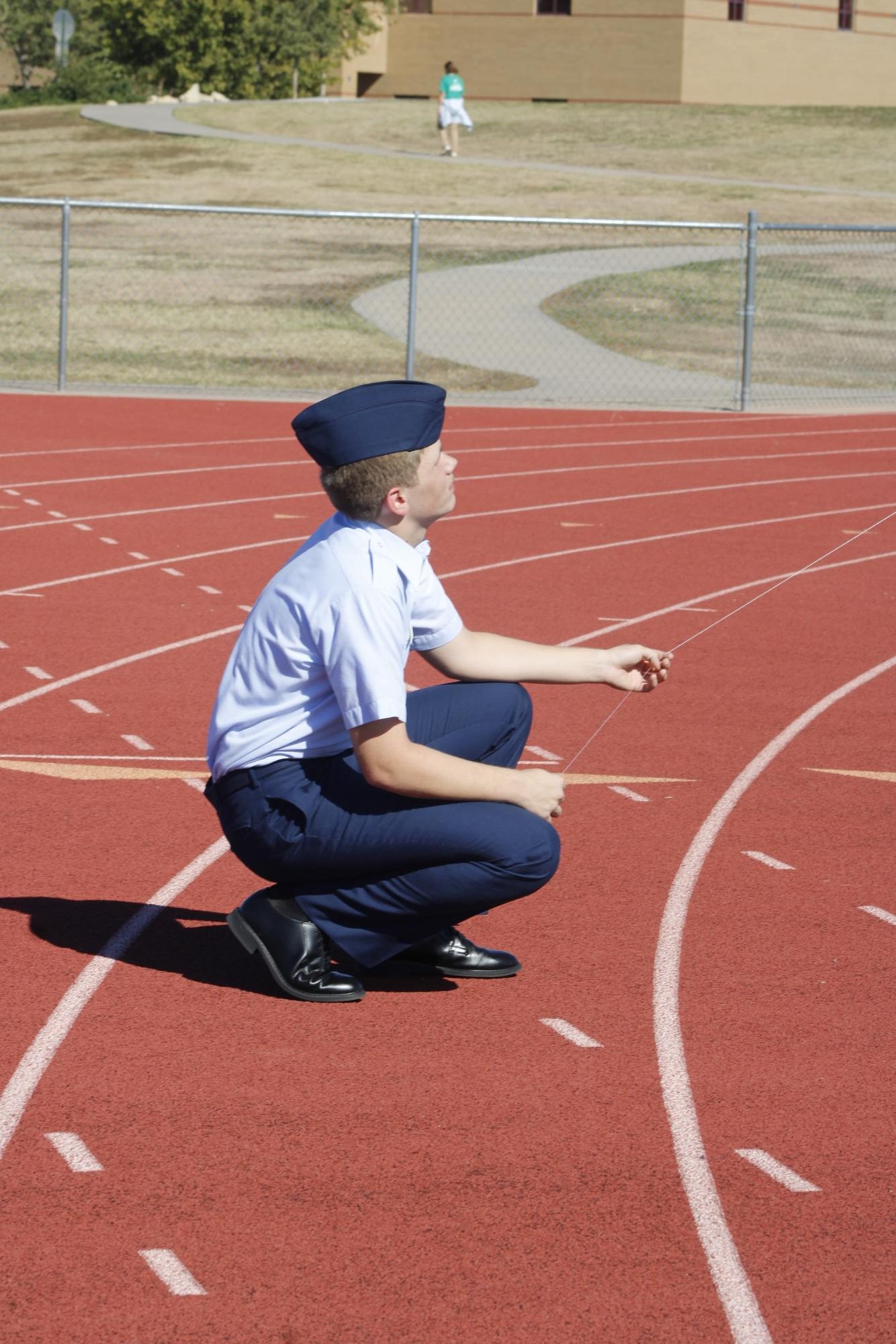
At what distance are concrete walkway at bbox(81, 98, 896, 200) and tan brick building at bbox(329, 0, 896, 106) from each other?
43.8 feet

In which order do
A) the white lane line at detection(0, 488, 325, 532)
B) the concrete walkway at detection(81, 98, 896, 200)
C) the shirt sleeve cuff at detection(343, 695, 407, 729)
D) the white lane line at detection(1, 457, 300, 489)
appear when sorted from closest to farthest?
the shirt sleeve cuff at detection(343, 695, 407, 729), the white lane line at detection(0, 488, 325, 532), the white lane line at detection(1, 457, 300, 489), the concrete walkway at detection(81, 98, 896, 200)

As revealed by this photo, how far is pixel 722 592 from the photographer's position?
11602 millimetres

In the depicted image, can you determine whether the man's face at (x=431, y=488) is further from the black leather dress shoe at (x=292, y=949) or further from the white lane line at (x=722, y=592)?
the white lane line at (x=722, y=592)

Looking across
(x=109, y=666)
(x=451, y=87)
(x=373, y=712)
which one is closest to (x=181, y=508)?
(x=109, y=666)

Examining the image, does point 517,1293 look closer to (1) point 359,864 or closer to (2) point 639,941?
(1) point 359,864

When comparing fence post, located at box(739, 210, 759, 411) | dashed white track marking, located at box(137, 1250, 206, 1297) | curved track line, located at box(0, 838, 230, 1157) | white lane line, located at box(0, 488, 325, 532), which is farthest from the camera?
fence post, located at box(739, 210, 759, 411)

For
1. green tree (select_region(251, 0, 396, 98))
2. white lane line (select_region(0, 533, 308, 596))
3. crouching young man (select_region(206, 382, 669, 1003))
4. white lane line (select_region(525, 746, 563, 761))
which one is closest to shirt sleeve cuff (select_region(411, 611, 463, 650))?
crouching young man (select_region(206, 382, 669, 1003))

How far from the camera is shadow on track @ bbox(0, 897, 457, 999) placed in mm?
5238

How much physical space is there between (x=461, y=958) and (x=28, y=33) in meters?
78.8

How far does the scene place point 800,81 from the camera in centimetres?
6234

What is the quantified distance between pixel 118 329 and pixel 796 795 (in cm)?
2204

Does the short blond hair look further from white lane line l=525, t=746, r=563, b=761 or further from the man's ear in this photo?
white lane line l=525, t=746, r=563, b=761

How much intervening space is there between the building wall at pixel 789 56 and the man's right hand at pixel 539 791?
57607mm

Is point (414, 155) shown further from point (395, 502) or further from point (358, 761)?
point (358, 761)
